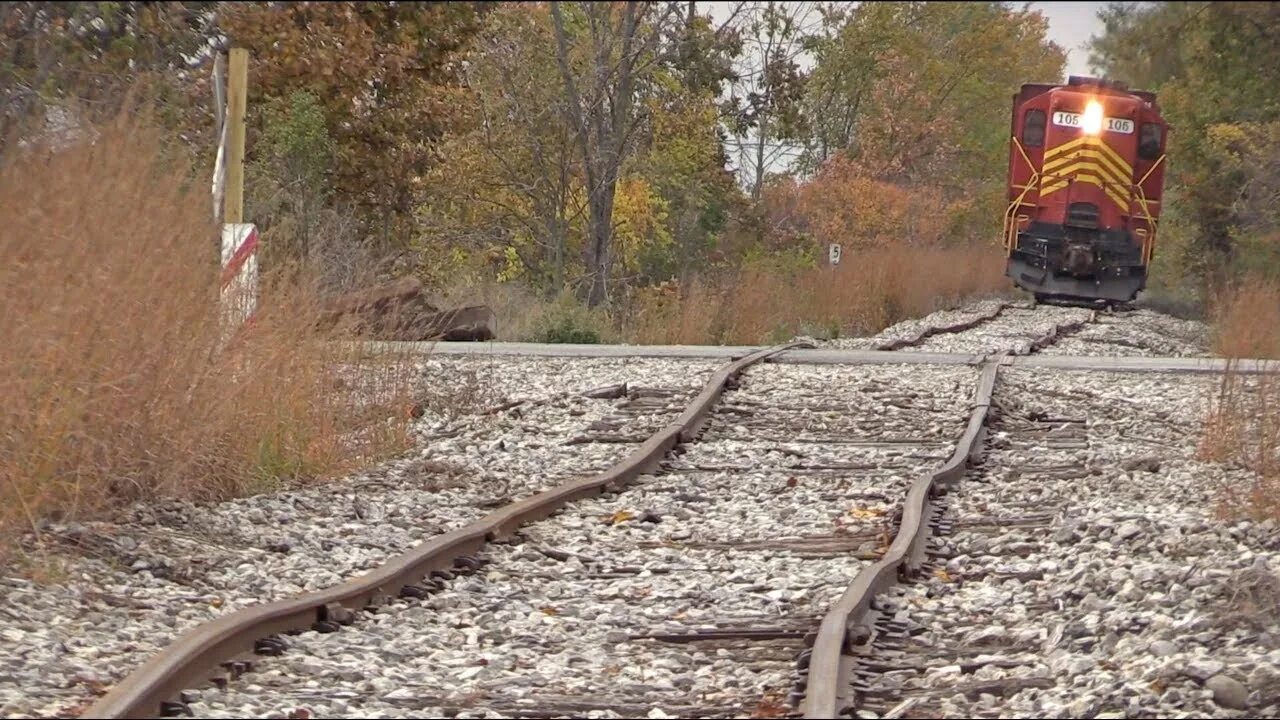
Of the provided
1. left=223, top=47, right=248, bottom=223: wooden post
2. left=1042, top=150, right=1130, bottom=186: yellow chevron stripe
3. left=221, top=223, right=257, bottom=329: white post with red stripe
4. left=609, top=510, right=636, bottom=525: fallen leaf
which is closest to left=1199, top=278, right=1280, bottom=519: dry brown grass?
left=609, top=510, right=636, bottom=525: fallen leaf

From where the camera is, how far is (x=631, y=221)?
104 ft

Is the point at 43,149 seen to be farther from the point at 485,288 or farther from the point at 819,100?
the point at 819,100

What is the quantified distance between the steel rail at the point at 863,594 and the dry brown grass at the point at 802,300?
30.2ft

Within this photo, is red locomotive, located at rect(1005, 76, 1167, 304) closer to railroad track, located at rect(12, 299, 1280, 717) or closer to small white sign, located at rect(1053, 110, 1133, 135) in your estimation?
small white sign, located at rect(1053, 110, 1133, 135)

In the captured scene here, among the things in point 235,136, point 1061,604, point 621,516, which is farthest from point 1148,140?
point 1061,604

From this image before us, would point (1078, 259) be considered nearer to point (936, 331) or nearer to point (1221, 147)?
point (1221, 147)

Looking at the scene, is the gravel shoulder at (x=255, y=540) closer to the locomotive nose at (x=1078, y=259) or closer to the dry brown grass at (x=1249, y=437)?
the dry brown grass at (x=1249, y=437)

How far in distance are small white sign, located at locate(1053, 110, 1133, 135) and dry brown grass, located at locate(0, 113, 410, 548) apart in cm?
1718

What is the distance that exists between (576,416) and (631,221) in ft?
67.4

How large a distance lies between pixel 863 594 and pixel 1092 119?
1886 centimetres

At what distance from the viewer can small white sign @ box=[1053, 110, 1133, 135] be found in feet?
75.7

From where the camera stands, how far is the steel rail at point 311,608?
4.13 meters

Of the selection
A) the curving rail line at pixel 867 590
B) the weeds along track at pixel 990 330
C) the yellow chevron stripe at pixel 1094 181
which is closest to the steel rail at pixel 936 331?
the weeds along track at pixel 990 330

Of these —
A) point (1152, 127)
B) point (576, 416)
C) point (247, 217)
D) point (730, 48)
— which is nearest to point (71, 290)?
point (576, 416)
